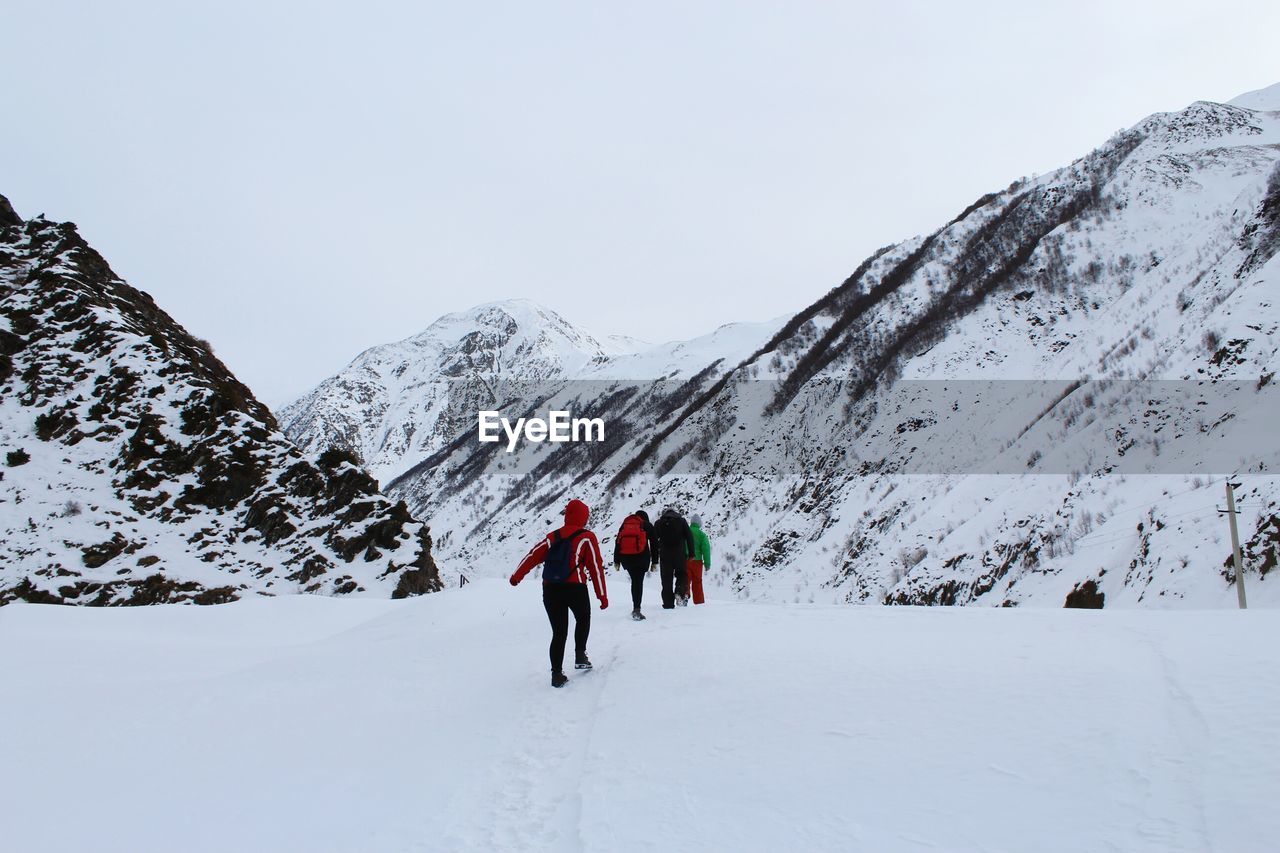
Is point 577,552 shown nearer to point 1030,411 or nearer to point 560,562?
point 560,562

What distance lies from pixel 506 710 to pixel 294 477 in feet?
62.9

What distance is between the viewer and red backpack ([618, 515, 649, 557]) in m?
9.22

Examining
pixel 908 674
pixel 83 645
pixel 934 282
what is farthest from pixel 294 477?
pixel 934 282

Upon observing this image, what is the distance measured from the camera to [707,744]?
4.39m

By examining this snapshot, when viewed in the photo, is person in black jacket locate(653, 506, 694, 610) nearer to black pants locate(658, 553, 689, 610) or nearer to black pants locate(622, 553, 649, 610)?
black pants locate(658, 553, 689, 610)

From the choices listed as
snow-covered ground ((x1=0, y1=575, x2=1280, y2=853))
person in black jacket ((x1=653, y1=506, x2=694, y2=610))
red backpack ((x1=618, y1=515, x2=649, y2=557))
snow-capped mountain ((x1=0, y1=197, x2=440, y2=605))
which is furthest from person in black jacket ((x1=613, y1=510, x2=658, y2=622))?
snow-capped mountain ((x1=0, y1=197, x2=440, y2=605))

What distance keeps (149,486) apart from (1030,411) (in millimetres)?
28972

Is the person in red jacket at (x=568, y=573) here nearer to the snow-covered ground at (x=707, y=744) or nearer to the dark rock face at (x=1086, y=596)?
the snow-covered ground at (x=707, y=744)

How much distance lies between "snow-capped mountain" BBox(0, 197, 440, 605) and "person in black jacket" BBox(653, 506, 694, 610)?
1226 centimetres

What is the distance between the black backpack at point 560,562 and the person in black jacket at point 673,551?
425 centimetres

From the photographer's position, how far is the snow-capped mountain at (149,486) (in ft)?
58.1

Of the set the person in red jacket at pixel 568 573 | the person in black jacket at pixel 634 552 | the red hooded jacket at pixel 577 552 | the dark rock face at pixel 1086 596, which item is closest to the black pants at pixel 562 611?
the person in red jacket at pixel 568 573

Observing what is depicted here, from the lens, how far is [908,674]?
4.95 metres

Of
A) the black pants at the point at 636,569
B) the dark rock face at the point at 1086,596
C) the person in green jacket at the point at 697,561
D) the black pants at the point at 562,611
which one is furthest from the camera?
the dark rock face at the point at 1086,596
